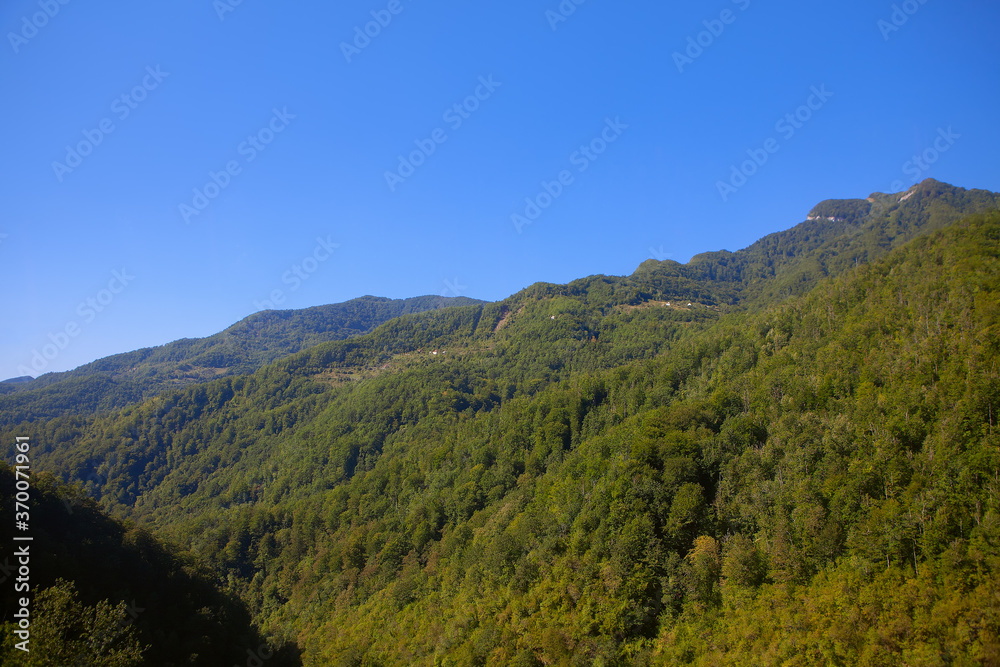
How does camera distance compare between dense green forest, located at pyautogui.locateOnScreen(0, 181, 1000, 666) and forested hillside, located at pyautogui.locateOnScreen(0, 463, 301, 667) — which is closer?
forested hillside, located at pyautogui.locateOnScreen(0, 463, 301, 667)

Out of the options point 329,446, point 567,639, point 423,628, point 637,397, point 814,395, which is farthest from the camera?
point 329,446

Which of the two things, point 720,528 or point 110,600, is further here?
point 720,528

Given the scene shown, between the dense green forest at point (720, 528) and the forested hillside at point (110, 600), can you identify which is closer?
the forested hillside at point (110, 600)

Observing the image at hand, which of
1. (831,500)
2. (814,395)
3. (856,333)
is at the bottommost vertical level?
(831,500)

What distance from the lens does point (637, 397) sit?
11156 cm

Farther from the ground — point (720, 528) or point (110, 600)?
point (110, 600)

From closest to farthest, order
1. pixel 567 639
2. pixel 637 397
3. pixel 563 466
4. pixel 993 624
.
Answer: pixel 993 624, pixel 567 639, pixel 563 466, pixel 637 397

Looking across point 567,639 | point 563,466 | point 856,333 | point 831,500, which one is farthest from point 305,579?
point 856,333

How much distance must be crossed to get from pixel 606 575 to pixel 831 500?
95.5 ft

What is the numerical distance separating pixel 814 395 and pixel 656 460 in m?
30.9

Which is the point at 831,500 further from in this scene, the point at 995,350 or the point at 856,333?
the point at 856,333

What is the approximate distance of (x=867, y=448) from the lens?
6288 cm

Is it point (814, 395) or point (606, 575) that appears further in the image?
point (814, 395)

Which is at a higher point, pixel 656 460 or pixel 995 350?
pixel 995 350
